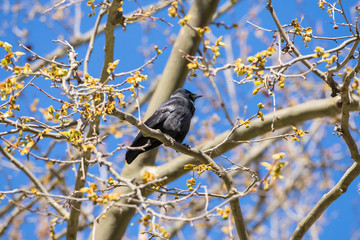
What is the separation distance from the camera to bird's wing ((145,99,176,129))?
5387 mm

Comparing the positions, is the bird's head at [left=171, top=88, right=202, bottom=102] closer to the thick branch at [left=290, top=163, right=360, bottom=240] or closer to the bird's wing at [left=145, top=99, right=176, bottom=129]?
the bird's wing at [left=145, top=99, right=176, bottom=129]

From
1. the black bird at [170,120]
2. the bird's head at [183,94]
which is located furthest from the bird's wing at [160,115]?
the bird's head at [183,94]

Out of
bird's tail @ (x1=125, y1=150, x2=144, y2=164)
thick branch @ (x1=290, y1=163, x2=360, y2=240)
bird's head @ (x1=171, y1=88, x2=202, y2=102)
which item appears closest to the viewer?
thick branch @ (x1=290, y1=163, x2=360, y2=240)

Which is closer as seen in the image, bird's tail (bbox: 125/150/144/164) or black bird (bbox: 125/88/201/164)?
bird's tail (bbox: 125/150/144/164)

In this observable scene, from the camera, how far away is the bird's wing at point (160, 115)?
5387 mm

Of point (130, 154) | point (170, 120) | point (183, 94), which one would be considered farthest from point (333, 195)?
point (183, 94)

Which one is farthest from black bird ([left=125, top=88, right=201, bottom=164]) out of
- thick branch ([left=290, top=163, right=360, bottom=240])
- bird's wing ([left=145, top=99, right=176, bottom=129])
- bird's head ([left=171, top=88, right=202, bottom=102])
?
thick branch ([left=290, top=163, right=360, bottom=240])

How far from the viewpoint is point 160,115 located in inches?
213

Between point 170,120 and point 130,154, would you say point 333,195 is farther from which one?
point 130,154

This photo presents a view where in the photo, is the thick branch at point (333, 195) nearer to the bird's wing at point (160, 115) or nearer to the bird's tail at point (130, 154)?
the bird's tail at point (130, 154)

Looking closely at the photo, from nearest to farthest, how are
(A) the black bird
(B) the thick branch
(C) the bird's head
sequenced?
(B) the thick branch
(A) the black bird
(C) the bird's head

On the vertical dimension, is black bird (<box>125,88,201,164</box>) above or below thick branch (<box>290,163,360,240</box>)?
above

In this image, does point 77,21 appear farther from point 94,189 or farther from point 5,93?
point 94,189

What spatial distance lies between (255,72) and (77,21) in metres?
7.56
